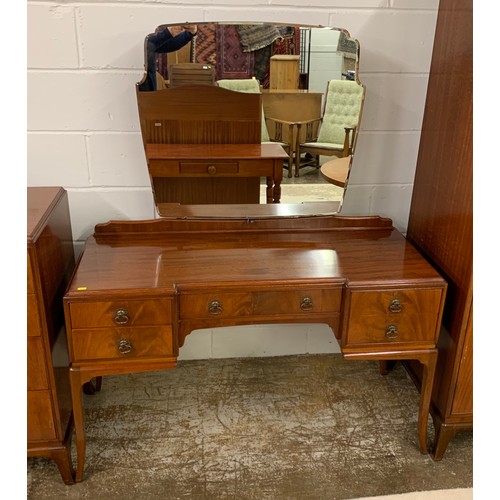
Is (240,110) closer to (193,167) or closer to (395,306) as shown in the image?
(193,167)

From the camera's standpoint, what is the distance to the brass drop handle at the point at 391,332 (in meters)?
1.59

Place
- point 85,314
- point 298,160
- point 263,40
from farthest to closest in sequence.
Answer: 1. point 298,160
2. point 263,40
3. point 85,314

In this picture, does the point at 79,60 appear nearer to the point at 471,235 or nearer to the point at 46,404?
the point at 46,404

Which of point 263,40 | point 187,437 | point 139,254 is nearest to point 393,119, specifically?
point 263,40

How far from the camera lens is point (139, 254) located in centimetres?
167

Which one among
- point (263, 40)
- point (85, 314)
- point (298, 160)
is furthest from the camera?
point (298, 160)

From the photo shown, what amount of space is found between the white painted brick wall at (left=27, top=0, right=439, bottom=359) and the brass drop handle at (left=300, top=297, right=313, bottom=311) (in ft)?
1.83

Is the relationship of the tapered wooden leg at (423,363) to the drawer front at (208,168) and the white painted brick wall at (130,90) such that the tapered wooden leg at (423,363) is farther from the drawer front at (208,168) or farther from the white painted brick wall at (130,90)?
the drawer front at (208,168)

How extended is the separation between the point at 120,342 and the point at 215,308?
29cm

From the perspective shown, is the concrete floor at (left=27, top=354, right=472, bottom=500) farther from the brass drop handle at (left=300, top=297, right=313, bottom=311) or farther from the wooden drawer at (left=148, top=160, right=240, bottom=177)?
the wooden drawer at (left=148, top=160, right=240, bottom=177)

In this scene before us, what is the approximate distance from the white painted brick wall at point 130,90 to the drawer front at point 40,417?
0.59 m

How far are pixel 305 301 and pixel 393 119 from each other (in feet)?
2.53

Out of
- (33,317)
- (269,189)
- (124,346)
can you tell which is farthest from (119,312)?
(269,189)

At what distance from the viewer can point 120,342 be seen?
1.50m
